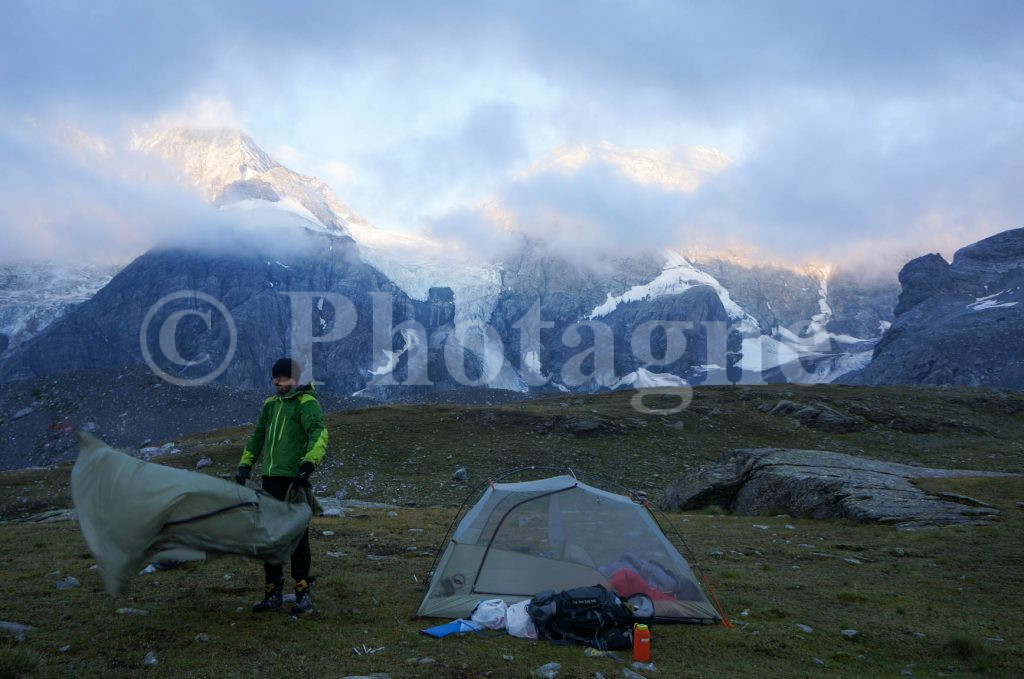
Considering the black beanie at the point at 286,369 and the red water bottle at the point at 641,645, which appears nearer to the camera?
the red water bottle at the point at 641,645

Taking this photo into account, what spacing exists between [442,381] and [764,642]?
18275 cm

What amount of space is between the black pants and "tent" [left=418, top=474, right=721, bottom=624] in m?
1.74

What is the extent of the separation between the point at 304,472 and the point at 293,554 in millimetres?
1116

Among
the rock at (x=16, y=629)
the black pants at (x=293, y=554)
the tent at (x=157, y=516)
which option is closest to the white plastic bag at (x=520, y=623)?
the black pants at (x=293, y=554)

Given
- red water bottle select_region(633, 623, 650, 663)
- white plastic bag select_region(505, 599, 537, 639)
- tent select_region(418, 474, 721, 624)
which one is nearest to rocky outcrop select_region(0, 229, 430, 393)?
tent select_region(418, 474, 721, 624)

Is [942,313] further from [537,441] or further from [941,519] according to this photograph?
[941,519]

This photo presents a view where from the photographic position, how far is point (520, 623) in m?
8.58

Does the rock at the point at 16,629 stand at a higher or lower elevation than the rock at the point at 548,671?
higher

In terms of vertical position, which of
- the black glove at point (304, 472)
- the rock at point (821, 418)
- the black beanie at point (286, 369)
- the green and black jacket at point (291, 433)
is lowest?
the rock at point (821, 418)

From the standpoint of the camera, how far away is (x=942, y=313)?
545ft

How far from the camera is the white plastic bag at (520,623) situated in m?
8.47

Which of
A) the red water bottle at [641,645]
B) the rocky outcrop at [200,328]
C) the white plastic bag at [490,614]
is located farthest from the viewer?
the rocky outcrop at [200,328]

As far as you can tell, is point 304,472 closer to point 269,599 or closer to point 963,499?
point 269,599

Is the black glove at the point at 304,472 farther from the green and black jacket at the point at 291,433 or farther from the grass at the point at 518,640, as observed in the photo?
the grass at the point at 518,640
